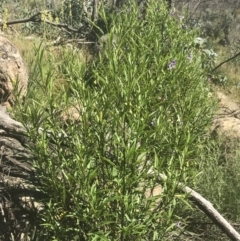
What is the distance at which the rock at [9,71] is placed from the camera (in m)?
4.56

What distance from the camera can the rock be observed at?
4.56m

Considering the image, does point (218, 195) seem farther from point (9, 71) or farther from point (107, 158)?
point (9, 71)

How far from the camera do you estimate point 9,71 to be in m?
4.60

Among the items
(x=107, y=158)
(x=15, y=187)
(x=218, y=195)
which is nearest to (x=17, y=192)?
(x=15, y=187)

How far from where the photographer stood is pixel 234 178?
394 cm

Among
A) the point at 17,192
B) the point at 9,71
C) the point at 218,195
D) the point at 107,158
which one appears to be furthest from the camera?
the point at 9,71

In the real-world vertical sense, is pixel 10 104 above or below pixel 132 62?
below

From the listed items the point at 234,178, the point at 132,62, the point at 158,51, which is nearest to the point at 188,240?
the point at 234,178

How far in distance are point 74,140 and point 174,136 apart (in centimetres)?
55

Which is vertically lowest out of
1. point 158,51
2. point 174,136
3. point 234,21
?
point 234,21

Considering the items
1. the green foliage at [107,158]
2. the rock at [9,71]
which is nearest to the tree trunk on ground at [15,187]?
the green foliage at [107,158]

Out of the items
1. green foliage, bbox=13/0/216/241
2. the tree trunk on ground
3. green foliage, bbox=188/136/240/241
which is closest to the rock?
the tree trunk on ground

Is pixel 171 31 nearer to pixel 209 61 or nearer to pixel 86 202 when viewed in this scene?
pixel 86 202

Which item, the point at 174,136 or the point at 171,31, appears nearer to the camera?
the point at 174,136
